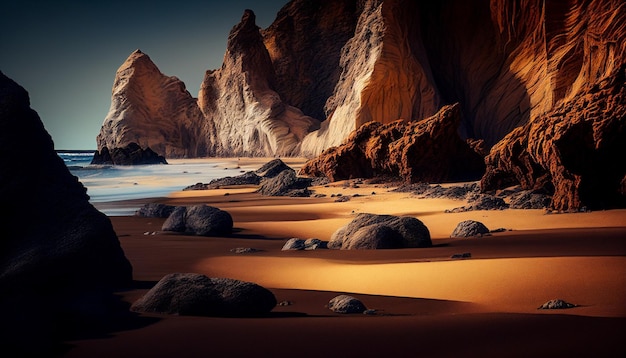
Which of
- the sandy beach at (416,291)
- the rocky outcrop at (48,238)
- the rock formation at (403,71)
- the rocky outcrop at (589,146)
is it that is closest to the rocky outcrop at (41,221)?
the rocky outcrop at (48,238)

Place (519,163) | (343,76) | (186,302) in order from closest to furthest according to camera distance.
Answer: (186,302)
(519,163)
(343,76)

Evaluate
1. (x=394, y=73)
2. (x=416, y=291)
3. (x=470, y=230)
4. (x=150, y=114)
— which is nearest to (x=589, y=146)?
(x=470, y=230)

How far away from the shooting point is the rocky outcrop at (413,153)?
58.3ft

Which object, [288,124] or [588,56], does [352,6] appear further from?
[588,56]

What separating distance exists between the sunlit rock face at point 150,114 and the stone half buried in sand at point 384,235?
60.2 metres

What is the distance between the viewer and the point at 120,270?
5.00 meters

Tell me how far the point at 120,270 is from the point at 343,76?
3955 centimetres

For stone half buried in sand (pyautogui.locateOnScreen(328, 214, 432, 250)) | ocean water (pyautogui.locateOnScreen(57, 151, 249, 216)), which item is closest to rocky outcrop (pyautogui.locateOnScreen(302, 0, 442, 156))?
ocean water (pyautogui.locateOnScreen(57, 151, 249, 216))

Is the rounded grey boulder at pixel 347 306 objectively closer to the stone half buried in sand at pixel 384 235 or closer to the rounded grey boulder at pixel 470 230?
the stone half buried in sand at pixel 384 235

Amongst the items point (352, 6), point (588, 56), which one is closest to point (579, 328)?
point (588, 56)

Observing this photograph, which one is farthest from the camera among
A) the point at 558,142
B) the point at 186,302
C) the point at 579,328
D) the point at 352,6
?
the point at 352,6

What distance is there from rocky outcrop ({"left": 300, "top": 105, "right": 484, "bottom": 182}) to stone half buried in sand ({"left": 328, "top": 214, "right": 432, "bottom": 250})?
9.81 m

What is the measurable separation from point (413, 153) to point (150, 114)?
57887 millimetres

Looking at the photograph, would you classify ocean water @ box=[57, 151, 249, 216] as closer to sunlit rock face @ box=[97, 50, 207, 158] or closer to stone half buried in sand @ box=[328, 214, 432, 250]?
stone half buried in sand @ box=[328, 214, 432, 250]
